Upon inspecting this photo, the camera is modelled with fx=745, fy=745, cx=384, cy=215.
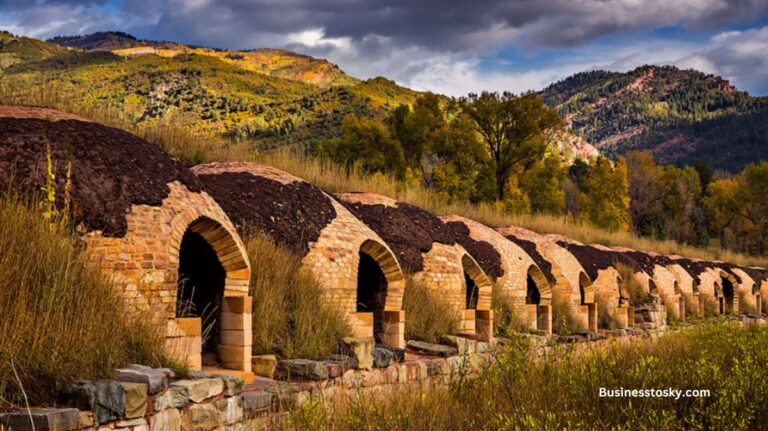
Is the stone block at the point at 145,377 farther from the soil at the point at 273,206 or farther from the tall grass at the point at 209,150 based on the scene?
the tall grass at the point at 209,150

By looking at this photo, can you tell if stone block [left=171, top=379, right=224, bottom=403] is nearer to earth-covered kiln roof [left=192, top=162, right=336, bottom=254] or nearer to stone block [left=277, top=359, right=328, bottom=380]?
stone block [left=277, top=359, right=328, bottom=380]

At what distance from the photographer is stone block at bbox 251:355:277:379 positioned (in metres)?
8.13

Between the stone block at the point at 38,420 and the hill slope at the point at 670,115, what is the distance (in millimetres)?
102709

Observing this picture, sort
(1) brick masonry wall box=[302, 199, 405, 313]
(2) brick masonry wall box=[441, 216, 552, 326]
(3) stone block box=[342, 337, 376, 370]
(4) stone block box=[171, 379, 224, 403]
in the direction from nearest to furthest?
(4) stone block box=[171, 379, 224, 403]
(3) stone block box=[342, 337, 376, 370]
(1) brick masonry wall box=[302, 199, 405, 313]
(2) brick masonry wall box=[441, 216, 552, 326]

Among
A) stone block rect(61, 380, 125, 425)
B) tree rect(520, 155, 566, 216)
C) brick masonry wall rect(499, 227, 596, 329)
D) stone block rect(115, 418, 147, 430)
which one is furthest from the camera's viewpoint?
tree rect(520, 155, 566, 216)

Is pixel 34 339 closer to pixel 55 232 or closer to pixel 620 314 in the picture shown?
pixel 55 232

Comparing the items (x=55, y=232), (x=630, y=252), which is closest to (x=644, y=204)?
(x=630, y=252)

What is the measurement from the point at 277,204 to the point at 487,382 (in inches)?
148

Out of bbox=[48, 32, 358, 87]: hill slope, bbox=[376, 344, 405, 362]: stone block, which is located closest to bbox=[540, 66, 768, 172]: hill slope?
bbox=[48, 32, 358, 87]: hill slope

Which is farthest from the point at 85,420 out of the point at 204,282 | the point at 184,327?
the point at 204,282

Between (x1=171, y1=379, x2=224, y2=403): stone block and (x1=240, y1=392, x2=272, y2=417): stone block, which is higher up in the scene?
(x1=171, y1=379, x2=224, y2=403): stone block

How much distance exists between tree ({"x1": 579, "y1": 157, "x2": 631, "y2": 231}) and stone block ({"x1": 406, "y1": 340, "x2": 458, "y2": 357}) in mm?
28036

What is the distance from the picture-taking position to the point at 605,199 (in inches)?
1528

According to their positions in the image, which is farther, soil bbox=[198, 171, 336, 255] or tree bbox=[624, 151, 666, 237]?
tree bbox=[624, 151, 666, 237]
